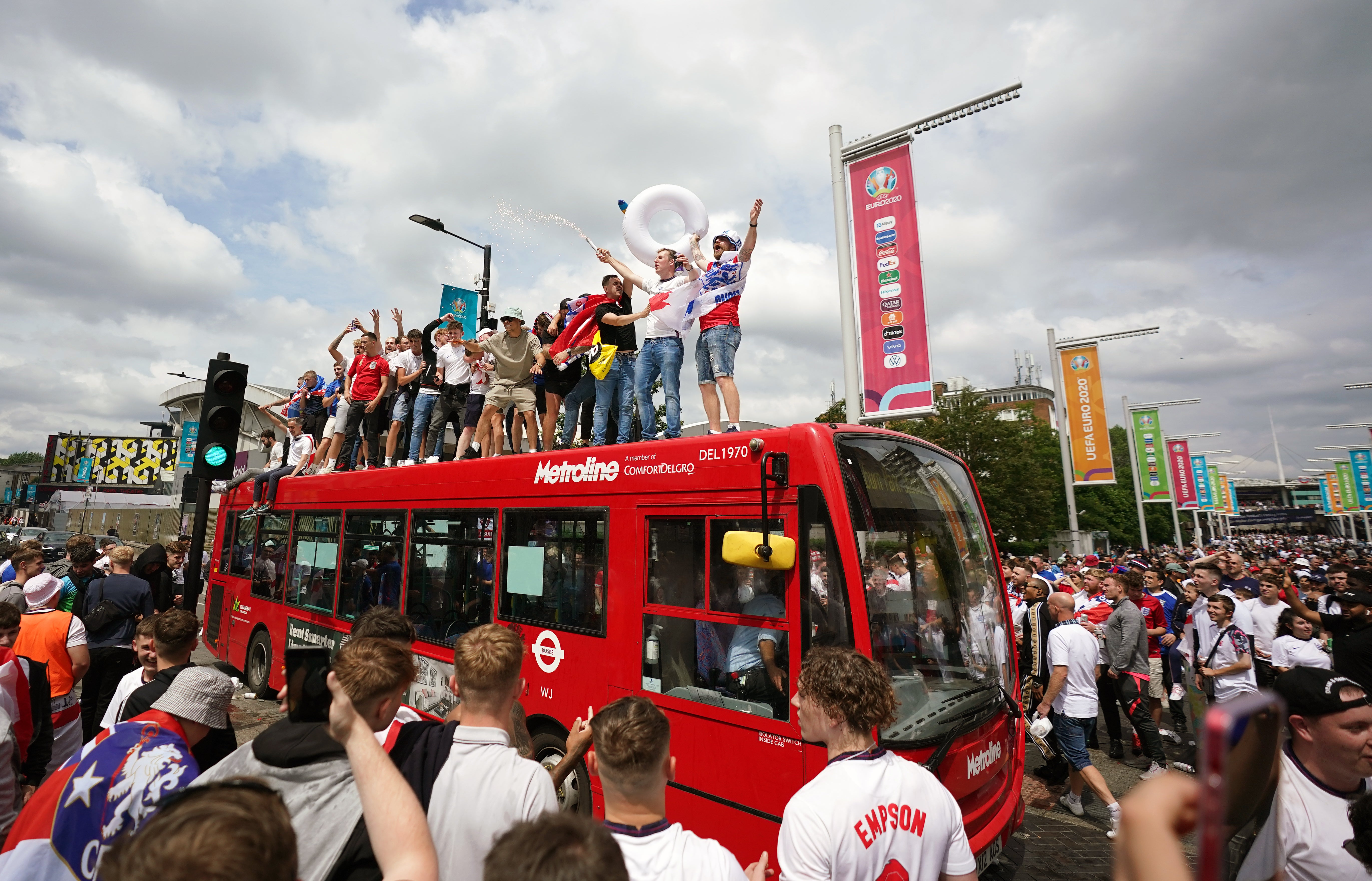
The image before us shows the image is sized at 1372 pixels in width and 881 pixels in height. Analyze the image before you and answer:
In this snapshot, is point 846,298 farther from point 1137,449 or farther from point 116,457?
point 116,457

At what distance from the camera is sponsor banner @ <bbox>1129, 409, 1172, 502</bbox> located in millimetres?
29125

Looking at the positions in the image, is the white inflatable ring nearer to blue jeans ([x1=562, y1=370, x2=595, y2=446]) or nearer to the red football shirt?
blue jeans ([x1=562, y1=370, x2=595, y2=446])

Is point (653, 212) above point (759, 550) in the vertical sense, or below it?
above

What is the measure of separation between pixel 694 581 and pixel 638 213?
520cm

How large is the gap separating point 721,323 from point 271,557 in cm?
772

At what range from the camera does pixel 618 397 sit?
27.1ft

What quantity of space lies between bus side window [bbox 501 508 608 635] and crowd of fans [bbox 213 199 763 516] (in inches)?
55.8

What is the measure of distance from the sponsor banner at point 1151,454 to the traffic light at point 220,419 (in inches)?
1284

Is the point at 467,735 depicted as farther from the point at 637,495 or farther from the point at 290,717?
the point at 637,495

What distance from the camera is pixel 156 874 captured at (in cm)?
112

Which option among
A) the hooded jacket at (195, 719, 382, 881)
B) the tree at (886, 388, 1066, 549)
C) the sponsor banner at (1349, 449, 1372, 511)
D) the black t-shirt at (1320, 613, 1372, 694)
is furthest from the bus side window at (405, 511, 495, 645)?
the sponsor banner at (1349, 449, 1372, 511)

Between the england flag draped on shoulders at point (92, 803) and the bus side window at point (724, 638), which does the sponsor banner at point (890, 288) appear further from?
the england flag draped on shoulders at point (92, 803)

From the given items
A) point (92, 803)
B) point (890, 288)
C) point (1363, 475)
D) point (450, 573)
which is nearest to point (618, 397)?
point (450, 573)

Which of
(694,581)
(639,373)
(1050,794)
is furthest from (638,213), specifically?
(1050,794)
